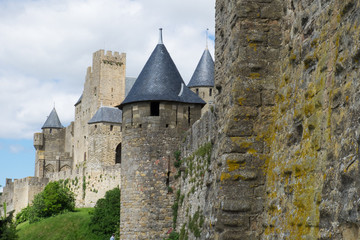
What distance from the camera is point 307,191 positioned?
4574mm

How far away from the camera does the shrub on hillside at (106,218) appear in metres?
29.2

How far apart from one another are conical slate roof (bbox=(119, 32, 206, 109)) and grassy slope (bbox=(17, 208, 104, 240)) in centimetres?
1172

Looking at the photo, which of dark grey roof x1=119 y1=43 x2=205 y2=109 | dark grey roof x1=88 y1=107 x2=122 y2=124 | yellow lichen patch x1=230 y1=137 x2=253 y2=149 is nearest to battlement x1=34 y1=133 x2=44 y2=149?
dark grey roof x1=88 y1=107 x2=122 y2=124

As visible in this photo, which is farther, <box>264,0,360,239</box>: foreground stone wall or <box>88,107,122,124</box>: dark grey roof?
<box>88,107,122,124</box>: dark grey roof

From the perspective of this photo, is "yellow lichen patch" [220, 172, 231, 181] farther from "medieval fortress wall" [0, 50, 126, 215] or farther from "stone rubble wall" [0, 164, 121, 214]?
"medieval fortress wall" [0, 50, 126, 215]

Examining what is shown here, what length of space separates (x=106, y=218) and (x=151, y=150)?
11937 mm

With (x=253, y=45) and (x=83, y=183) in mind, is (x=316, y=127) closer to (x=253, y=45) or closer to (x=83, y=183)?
(x=253, y=45)

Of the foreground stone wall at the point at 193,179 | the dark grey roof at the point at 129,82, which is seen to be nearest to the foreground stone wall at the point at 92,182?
the dark grey roof at the point at 129,82

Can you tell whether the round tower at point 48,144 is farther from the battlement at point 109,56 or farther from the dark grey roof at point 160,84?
the dark grey roof at point 160,84

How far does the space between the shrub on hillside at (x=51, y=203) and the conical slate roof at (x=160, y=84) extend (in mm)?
18415

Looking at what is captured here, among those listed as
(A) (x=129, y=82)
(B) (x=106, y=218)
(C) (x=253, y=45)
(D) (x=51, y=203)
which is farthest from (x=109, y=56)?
(C) (x=253, y=45)

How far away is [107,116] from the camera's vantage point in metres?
49.2

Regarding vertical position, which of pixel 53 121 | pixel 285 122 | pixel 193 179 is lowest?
pixel 193 179

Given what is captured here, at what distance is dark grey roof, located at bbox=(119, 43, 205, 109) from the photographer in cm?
1944
